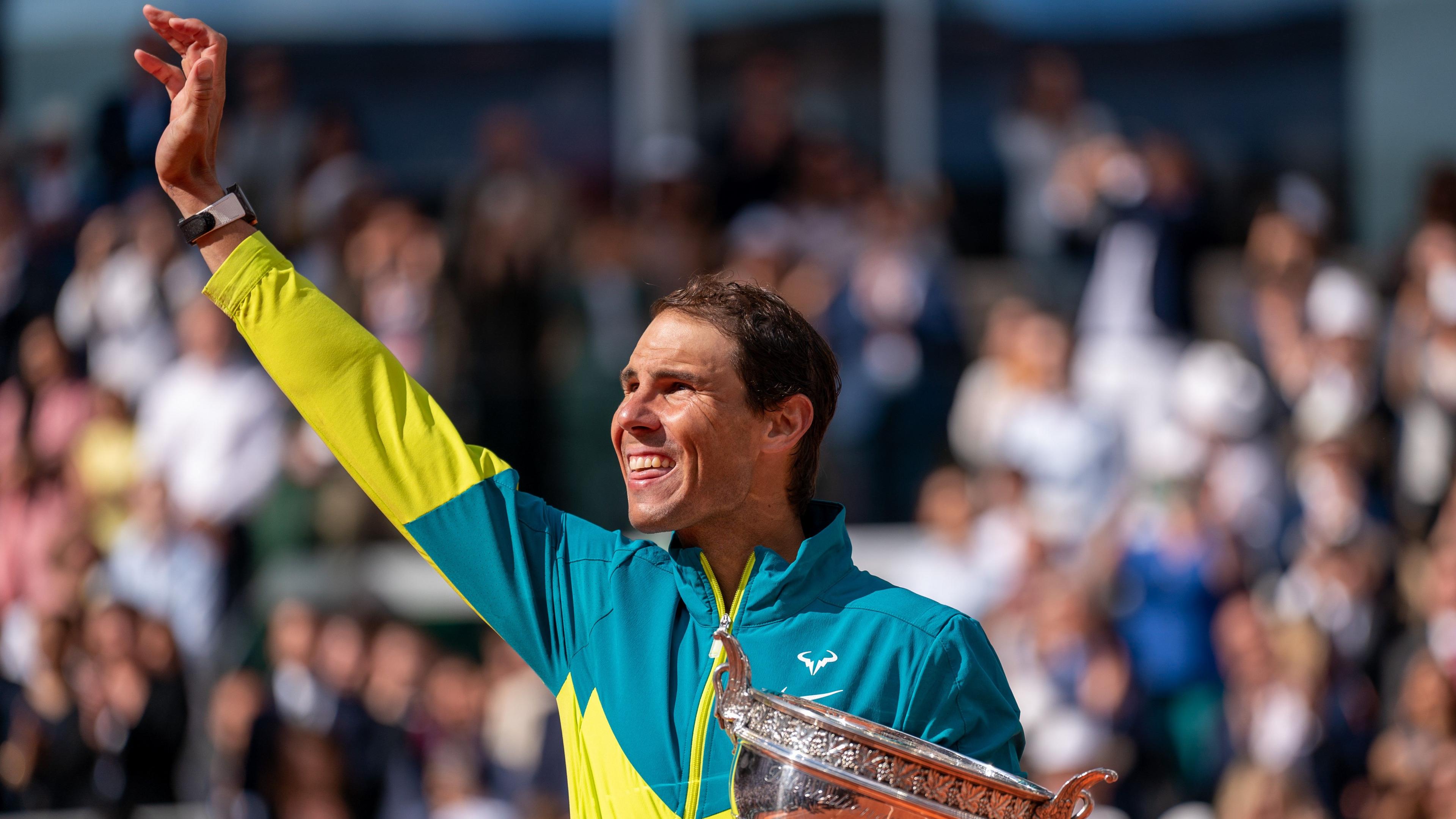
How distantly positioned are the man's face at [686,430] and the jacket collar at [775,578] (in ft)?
0.27

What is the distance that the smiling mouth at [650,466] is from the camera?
2.74 metres

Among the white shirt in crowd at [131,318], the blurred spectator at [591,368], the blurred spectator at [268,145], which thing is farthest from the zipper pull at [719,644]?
the blurred spectator at [268,145]

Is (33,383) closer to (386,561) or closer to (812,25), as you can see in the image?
(386,561)

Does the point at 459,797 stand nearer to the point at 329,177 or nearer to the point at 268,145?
the point at 329,177

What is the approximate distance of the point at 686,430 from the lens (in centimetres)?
273

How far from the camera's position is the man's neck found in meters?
2.81

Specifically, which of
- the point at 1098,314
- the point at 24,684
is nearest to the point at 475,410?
the point at 24,684

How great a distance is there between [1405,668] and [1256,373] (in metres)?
1.72

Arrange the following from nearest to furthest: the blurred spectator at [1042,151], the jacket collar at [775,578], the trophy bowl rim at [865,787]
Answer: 1. the trophy bowl rim at [865,787]
2. the jacket collar at [775,578]
3. the blurred spectator at [1042,151]

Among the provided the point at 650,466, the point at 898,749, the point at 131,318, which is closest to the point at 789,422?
the point at 650,466

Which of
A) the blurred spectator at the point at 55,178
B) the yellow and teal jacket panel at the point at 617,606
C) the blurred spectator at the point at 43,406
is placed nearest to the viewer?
the yellow and teal jacket panel at the point at 617,606

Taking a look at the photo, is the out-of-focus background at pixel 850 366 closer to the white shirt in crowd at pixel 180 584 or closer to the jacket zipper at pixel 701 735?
the white shirt in crowd at pixel 180 584

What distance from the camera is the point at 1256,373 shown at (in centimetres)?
862

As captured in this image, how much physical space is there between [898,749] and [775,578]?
52 centimetres
